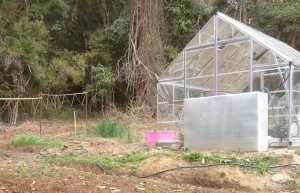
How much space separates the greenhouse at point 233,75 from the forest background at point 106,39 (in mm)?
7095

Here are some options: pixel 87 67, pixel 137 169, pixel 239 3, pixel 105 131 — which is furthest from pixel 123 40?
pixel 137 169

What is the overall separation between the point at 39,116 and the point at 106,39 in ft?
22.3

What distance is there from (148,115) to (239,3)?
30.8 ft

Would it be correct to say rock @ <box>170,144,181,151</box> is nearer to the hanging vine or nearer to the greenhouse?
the greenhouse

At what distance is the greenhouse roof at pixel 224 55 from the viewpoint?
10.8 meters

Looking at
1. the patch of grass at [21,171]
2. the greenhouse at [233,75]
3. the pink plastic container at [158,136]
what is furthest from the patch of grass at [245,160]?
the pink plastic container at [158,136]

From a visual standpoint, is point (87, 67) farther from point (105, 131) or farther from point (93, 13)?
point (105, 131)

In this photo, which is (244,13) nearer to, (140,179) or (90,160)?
(90,160)

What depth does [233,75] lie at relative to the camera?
11.9 meters

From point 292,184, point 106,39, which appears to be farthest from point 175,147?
point 106,39

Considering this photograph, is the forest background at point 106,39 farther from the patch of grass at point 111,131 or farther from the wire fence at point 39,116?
the patch of grass at point 111,131

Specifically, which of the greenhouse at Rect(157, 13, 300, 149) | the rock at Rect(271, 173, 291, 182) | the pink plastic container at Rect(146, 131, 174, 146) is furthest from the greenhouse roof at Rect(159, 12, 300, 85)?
the rock at Rect(271, 173, 291, 182)

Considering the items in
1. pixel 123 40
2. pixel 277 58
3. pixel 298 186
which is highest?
pixel 123 40

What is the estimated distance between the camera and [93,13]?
A: 23.9m
